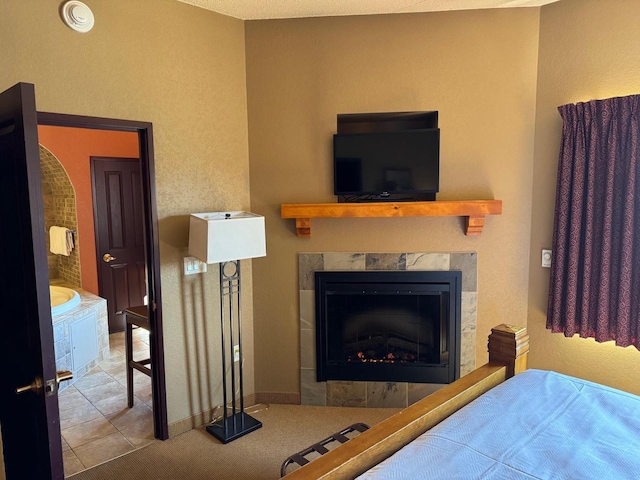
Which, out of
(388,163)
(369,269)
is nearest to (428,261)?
(369,269)

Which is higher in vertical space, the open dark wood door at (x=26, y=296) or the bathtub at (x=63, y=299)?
the open dark wood door at (x=26, y=296)

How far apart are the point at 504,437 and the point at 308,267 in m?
2.07

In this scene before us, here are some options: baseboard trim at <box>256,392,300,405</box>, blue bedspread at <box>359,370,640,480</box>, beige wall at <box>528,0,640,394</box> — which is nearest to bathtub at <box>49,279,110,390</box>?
baseboard trim at <box>256,392,300,405</box>

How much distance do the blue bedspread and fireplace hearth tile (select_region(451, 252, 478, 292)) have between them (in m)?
1.44

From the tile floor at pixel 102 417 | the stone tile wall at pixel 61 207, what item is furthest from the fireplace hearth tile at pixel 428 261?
the stone tile wall at pixel 61 207

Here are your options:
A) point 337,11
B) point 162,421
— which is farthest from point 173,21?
point 162,421

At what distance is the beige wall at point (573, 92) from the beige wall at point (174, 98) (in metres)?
2.07

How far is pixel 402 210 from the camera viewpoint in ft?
10.0

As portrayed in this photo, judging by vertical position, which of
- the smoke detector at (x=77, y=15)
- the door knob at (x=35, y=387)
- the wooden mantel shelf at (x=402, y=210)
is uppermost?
the smoke detector at (x=77, y=15)

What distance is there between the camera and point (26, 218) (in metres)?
1.36

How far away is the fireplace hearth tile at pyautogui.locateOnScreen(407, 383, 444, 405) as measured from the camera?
333cm

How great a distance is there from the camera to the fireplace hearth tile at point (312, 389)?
342 cm

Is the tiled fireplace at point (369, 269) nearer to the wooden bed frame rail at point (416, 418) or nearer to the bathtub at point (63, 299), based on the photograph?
the wooden bed frame rail at point (416, 418)

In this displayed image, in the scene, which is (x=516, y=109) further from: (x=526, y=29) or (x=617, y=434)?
(x=617, y=434)
